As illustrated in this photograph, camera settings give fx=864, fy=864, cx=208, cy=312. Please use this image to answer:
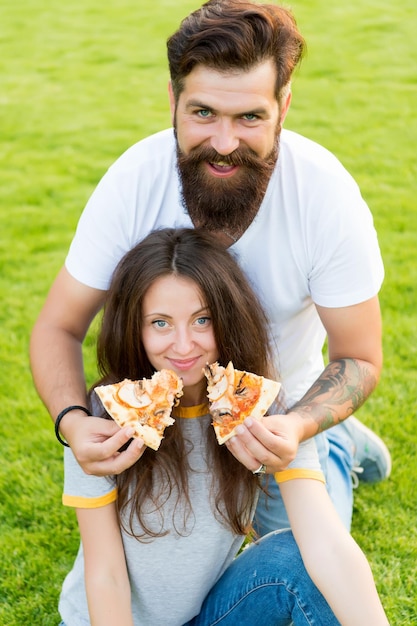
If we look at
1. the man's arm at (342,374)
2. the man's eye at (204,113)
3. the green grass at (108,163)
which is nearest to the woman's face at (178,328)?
the man's arm at (342,374)

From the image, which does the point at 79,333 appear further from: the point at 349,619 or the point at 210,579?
the point at 349,619

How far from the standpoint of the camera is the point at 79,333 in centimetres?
376

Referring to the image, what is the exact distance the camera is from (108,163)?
26.1ft

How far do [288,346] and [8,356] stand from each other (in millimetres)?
2272

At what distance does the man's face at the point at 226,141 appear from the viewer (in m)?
3.27

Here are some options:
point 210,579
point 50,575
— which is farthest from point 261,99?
point 50,575

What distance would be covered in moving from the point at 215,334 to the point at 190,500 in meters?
0.64

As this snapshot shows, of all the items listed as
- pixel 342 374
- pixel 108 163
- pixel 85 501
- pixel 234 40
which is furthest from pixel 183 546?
pixel 108 163

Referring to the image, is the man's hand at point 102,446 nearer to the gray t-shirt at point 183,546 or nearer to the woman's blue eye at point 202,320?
the gray t-shirt at point 183,546

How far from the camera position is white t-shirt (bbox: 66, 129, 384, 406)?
3.45 metres

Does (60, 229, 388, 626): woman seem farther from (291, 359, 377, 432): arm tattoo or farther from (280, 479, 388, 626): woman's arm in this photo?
(291, 359, 377, 432): arm tattoo

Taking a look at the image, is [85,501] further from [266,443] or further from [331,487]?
[331,487]

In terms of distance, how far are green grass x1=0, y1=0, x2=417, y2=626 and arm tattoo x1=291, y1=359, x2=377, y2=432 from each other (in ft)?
3.10

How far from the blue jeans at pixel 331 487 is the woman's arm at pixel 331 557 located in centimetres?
54
